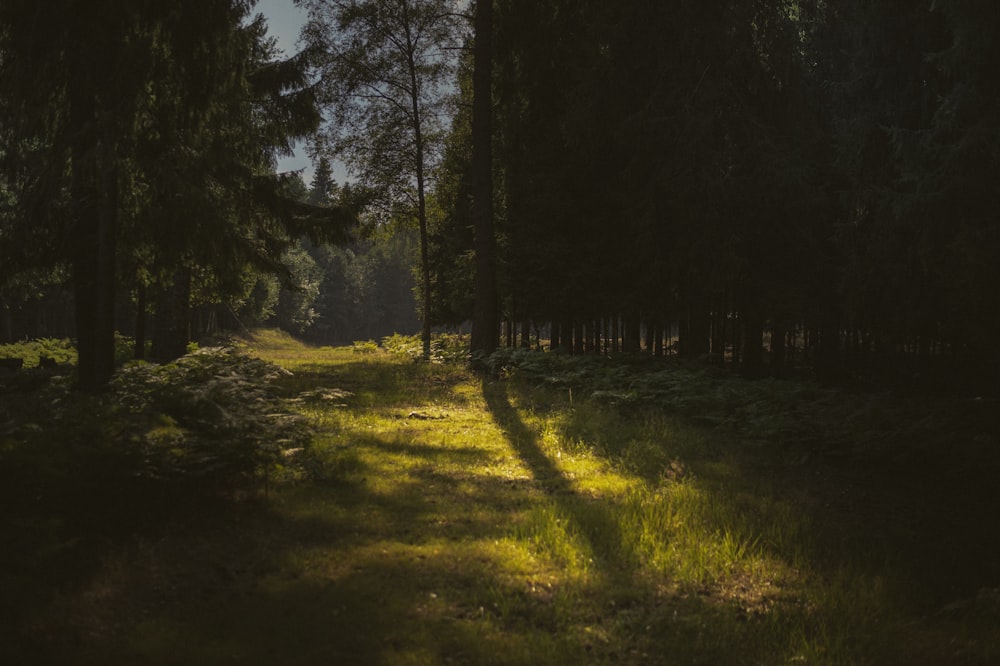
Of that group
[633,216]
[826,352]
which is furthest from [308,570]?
[826,352]

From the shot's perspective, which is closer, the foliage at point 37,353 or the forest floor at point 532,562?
the forest floor at point 532,562

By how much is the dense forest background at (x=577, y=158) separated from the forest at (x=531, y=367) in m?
0.08

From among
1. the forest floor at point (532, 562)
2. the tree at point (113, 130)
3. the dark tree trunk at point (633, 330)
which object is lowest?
the forest floor at point (532, 562)

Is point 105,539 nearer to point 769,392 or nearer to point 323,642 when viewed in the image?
point 323,642

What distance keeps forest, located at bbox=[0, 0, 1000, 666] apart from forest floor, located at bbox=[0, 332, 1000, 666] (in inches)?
1.2

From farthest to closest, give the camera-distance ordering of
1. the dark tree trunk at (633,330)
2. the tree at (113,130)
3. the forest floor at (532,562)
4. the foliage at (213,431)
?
1. the dark tree trunk at (633,330)
2. the tree at (113,130)
3. the foliage at (213,431)
4. the forest floor at (532,562)

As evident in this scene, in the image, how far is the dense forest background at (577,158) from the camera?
8.97 m

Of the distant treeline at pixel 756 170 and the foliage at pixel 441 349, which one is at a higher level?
the distant treeline at pixel 756 170

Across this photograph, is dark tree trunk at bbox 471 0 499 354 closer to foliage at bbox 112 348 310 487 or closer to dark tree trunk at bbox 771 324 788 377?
dark tree trunk at bbox 771 324 788 377

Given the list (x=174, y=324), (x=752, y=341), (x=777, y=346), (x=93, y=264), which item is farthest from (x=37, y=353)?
(x=777, y=346)

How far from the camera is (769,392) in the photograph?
10.7 meters

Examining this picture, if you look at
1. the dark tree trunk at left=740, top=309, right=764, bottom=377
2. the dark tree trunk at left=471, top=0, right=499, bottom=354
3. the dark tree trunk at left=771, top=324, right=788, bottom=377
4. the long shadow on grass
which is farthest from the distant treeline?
the long shadow on grass

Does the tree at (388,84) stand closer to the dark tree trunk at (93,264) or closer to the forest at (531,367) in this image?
the forest at (531,367)

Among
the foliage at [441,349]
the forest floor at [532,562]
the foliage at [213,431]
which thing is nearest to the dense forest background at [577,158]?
the foliage at [441,349]
